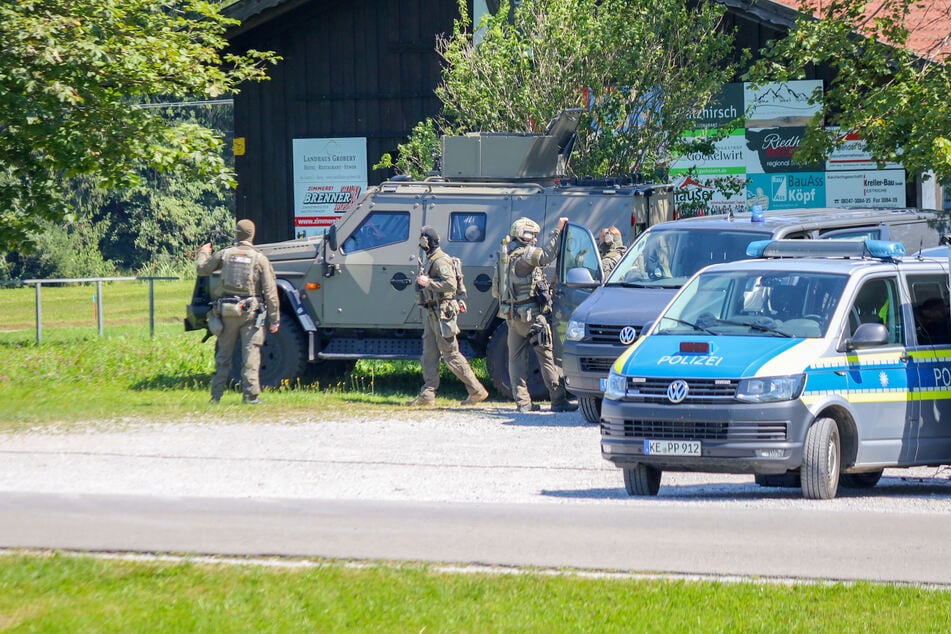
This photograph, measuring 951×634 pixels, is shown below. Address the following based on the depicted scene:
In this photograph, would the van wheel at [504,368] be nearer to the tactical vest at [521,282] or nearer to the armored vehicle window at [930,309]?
the tactical vest at [521,282]

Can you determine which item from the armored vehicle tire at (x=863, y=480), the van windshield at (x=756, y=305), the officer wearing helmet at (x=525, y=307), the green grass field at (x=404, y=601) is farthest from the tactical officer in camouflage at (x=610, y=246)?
Result: the green grass field at (x=404, y=601)

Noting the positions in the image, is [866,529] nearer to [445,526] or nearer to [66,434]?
[445,526]

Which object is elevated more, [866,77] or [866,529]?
[866,77]

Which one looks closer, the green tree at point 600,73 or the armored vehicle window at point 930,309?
the armored vehicle window at point 930,309

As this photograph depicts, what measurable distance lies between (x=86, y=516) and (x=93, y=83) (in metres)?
7.88

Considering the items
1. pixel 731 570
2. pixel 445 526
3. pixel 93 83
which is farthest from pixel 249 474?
pixel 93 83

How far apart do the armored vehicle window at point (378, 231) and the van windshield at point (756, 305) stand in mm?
6257

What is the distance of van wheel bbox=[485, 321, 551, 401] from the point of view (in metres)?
15.3

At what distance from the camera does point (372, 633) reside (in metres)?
5.75

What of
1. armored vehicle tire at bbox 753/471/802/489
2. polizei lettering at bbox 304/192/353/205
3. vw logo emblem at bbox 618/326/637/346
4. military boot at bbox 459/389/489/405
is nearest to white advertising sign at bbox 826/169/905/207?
polizei lettering at bbox 304/192/353/205

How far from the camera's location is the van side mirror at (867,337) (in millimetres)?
9109

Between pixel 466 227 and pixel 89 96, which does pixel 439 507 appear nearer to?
pixel 466 227

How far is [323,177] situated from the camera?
24.3m

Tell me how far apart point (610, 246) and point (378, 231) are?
2.71 m
